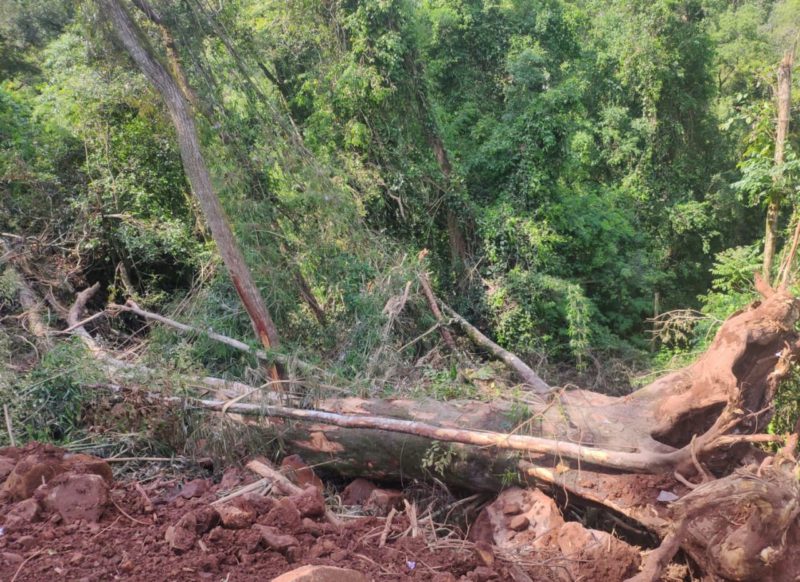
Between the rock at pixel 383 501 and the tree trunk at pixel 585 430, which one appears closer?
the tree trunk at pixel 585 430

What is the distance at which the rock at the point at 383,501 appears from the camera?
4.81 m

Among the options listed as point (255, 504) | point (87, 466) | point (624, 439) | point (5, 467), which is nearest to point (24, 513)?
point (87, 466)

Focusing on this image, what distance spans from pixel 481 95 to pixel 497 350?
7.25 m

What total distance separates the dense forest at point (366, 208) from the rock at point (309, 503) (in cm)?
102

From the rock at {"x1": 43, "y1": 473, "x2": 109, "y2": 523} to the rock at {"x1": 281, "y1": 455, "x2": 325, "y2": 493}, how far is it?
141cm

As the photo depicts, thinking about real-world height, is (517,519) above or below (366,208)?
below

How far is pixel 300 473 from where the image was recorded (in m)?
4.91

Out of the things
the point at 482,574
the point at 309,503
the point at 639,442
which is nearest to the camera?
the point at 482,574

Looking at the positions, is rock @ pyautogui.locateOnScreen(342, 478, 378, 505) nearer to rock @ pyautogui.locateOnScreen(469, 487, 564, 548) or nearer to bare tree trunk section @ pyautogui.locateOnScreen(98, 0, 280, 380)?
rock @ pyautogui.locateOnScreen(469, 487, 564, 548)

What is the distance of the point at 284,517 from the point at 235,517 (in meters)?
0.27

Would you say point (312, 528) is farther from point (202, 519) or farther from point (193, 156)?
point (193, 156)

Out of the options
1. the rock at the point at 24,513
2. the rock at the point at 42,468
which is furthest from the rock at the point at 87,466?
the rock at the point at 24,513

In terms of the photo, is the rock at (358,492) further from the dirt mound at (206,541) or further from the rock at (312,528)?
the rock at (312,528)

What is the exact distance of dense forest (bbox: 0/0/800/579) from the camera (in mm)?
6523
